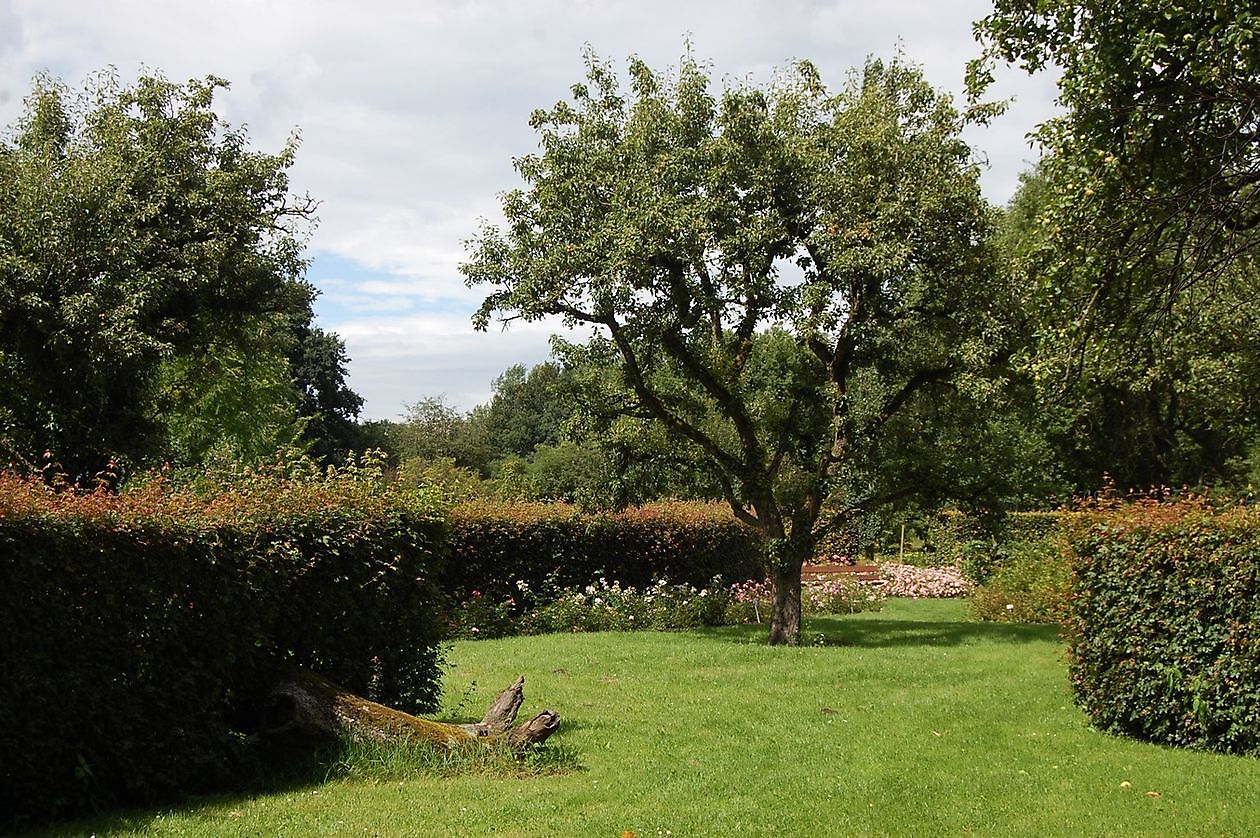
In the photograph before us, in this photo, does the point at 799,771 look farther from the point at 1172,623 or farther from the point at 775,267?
the point at 775,267

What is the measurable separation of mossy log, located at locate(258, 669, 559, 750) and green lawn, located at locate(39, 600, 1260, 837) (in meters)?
0.53

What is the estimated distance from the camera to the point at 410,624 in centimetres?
934

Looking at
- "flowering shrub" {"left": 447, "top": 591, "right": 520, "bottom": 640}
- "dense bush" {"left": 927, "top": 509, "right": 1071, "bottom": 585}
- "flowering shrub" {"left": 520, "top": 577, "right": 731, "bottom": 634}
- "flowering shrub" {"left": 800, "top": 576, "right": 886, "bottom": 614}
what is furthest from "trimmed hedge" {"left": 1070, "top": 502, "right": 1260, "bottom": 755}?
"flowering shrub" {"left": 800, "top": 576, "right": 886, "bottom": 614}

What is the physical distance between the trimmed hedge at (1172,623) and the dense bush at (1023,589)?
8.71m

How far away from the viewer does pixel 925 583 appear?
25.8m

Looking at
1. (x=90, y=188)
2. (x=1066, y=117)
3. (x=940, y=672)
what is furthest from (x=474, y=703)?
(x=90, y=188)

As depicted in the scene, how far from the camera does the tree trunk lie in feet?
53.6

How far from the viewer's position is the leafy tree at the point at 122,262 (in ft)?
65.1

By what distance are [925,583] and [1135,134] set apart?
18.9 metres

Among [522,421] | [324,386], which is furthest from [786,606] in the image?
[522,421]

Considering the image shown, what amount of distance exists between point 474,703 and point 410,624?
1948mm

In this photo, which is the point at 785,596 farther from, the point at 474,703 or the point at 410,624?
the point at 410,624

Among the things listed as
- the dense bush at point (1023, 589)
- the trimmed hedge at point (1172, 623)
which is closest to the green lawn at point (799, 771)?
the trimmed hedge at point (1172, 623)

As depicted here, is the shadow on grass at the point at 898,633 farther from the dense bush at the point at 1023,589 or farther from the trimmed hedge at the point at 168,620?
the trimmed hedge at the point at 168,620
